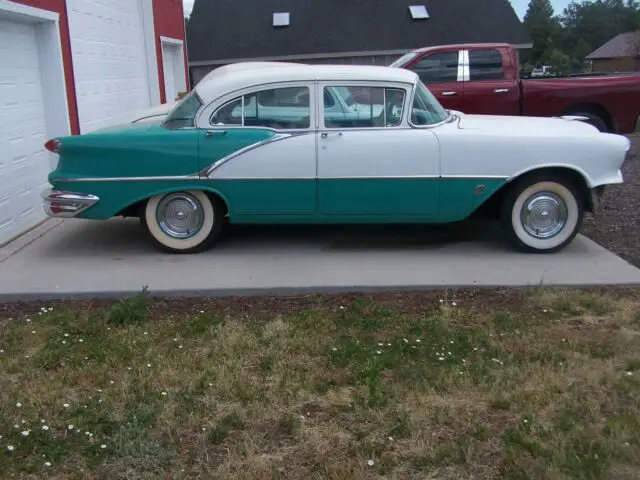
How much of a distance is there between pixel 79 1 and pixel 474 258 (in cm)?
627

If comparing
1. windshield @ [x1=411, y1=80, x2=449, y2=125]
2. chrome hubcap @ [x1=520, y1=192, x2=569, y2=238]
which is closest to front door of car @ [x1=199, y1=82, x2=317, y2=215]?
windshield @ [x1=411, y1=80, x2=449, y2=125]

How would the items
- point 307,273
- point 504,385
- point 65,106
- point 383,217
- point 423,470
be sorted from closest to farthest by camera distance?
point 423,470 → point 504,385 → point 307,273 → point 383,217 → point 65,106

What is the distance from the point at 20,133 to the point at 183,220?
2476 millimetres

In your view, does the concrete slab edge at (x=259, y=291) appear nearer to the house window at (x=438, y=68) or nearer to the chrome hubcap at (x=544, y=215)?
the chrome hubcap at (x=544, y=215)

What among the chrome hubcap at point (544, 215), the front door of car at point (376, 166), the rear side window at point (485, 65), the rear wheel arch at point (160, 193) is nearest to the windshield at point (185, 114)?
the rear wheel arch at point (160, 193)

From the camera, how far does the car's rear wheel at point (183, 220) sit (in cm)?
621

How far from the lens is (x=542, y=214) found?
626cm

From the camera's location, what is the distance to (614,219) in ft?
25.1

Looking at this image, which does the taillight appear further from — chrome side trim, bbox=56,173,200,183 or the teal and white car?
→ chrome side trim, bbox=56,173,200,183

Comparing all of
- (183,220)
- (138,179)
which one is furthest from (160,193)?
(183,220)

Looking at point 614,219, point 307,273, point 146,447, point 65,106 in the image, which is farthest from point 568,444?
point 65,106

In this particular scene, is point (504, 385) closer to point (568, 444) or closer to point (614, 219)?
point (568, 444)

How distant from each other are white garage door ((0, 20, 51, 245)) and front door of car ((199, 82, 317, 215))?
2409 mm

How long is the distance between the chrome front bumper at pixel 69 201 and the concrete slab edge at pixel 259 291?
3.26ft
